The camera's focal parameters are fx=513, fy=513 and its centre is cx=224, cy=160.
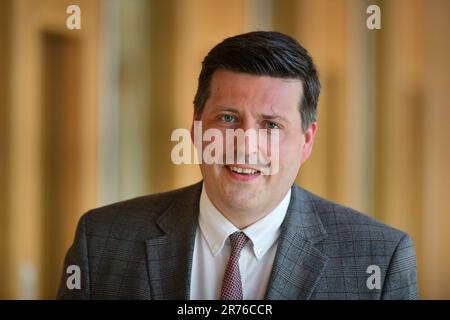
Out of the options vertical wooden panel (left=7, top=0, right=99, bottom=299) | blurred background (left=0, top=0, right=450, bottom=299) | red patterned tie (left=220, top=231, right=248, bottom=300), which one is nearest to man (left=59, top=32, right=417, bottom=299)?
red patterned tie (left=220, top=231, right=248, bottom=300)

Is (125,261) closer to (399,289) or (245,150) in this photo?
(245,150)

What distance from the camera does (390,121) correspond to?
1.93 metres

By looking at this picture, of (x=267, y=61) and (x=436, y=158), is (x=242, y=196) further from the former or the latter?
(x=436, y=158)

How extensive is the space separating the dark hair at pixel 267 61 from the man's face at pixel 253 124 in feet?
0.06

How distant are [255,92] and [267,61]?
0.08 meters

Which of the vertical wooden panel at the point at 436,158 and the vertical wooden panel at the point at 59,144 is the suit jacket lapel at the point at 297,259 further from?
the vertical wooden panel at the point at 59,144

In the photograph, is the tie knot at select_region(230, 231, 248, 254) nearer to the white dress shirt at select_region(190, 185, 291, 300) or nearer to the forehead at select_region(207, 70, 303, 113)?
the white dress shirt at select_region(190, 185, 291, 300)

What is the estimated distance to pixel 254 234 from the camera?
4.11 ft

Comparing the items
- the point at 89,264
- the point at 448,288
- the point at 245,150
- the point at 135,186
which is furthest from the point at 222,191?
the point at 448,288

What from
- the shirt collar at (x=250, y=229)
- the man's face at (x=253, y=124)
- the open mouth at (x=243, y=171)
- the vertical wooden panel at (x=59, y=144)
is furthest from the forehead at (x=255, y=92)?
the vertical wooden panel at (x=59, y=144)

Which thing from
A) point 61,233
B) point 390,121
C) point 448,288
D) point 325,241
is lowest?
point 448,288
